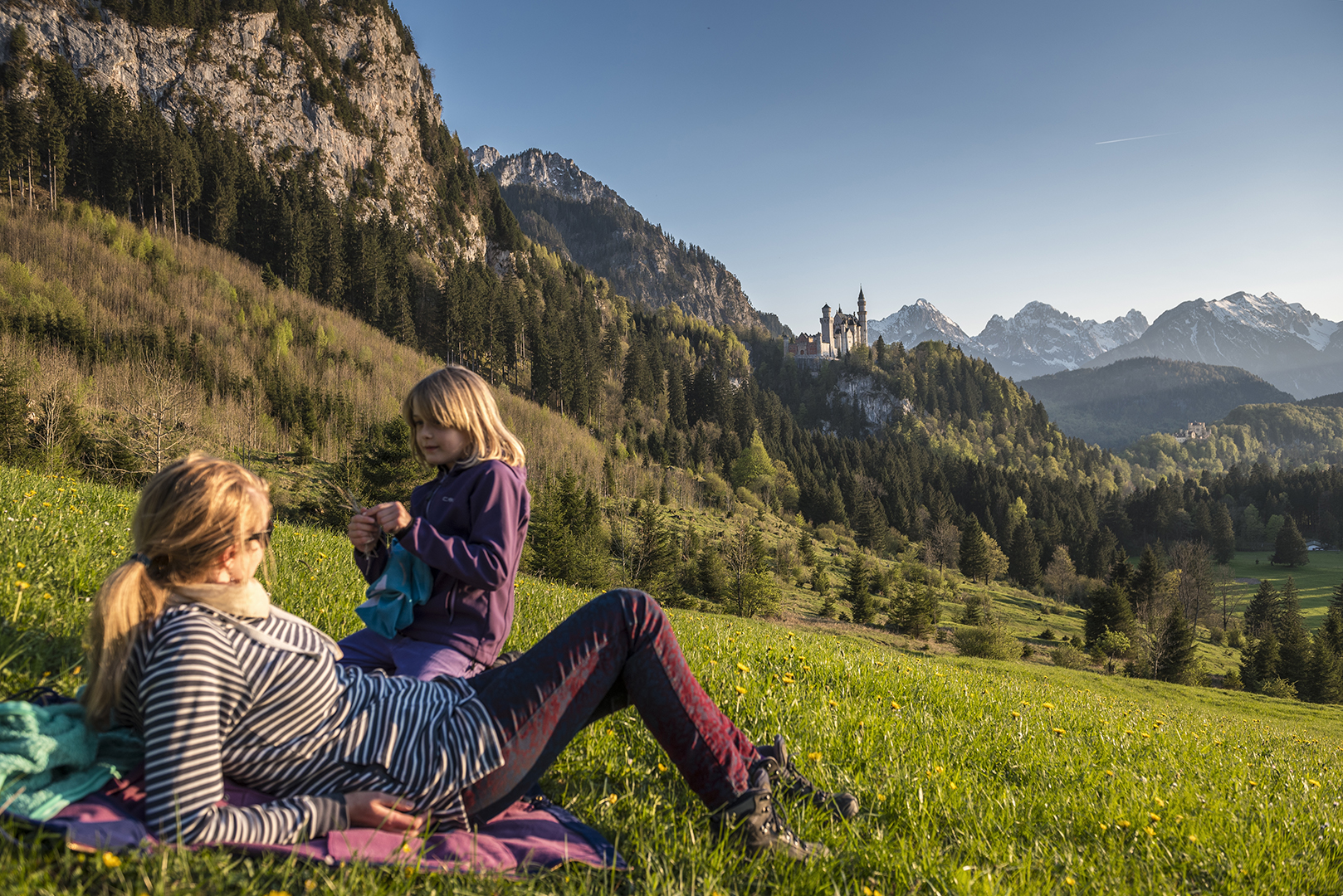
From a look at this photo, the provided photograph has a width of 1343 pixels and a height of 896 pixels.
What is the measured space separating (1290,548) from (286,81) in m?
191

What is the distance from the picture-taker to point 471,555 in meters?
3.34

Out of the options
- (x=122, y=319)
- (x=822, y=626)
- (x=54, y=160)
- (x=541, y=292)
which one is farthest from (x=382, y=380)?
(x=541, y=292)

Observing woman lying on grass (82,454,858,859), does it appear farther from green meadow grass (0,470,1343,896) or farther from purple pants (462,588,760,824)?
green meadow grass (0,470,1343,896)

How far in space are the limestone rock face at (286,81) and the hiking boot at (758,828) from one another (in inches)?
4294

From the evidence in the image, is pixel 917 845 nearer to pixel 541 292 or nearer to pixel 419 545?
pixel 419 545

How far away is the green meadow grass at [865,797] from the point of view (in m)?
2.43

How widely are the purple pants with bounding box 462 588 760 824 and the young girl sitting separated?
58 centimetres

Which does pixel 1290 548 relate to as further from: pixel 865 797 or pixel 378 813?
pixel 378 813

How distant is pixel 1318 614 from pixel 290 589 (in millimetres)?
122689

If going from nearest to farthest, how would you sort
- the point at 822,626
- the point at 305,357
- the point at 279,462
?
the point at 279,462
the point at 822,626
the point at 305,357

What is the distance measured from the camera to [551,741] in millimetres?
2855

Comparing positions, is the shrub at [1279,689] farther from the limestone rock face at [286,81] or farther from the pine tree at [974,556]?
the limestone rock face at [286,81]

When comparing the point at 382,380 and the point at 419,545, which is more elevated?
the point at 382,380

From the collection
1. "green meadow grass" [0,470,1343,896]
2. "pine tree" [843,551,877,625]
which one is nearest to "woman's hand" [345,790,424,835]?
"green meadow grass" [0,470,1343,896]
